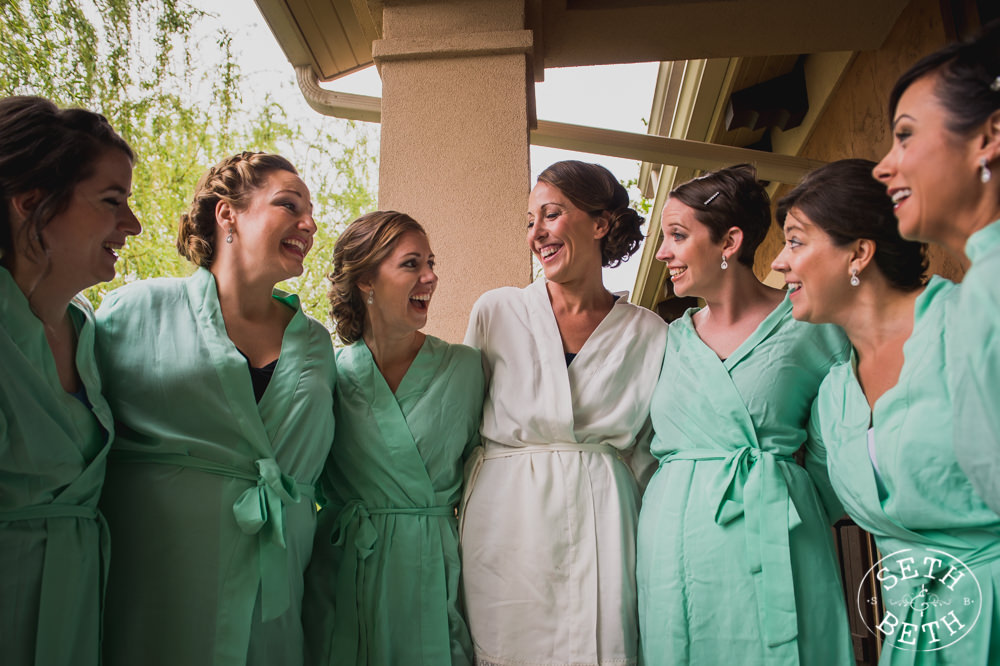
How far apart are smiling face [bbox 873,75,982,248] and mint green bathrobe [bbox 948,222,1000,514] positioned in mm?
82

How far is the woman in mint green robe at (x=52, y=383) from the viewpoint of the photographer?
1284 millimetres

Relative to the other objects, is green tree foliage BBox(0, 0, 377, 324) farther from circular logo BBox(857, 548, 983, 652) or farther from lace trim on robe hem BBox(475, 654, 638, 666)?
circular logo BBox(857, 548, 983, 652)

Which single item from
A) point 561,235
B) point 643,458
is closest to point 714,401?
point 643,458

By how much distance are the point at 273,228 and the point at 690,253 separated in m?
1.08

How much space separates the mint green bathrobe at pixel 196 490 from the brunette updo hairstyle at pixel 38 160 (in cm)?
33

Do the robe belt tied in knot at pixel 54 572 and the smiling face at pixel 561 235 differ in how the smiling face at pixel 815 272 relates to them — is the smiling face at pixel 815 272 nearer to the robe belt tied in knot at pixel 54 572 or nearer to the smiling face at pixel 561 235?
the smiling face at pixel 561 235

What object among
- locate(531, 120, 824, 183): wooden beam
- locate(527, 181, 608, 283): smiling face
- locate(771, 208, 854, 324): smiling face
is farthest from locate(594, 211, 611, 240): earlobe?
locate(531, 120, 824, 183): wooden beam

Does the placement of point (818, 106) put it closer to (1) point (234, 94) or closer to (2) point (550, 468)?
(2) point (550, 468)

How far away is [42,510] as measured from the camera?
1.34 m

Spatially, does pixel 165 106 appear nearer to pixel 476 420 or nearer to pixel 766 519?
pixel 476 420

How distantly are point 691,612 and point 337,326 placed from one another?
1187mm

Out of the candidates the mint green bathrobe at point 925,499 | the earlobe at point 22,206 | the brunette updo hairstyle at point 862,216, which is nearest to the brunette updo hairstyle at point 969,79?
the mint green bathrobe at point 925,499

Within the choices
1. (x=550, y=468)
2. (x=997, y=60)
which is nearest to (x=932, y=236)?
(x=997, y=60)

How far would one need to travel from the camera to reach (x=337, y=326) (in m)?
2.10
